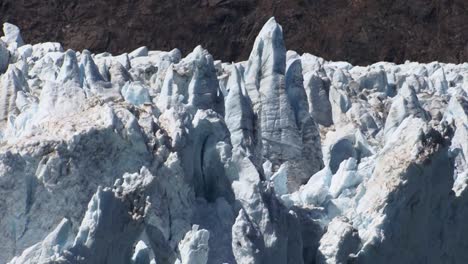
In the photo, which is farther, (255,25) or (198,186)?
→ (255,25)

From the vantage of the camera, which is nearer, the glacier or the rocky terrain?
the glacier

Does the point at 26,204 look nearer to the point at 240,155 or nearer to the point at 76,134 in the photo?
the point at 76,134

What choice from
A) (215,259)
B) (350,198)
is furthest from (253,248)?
(350,198)

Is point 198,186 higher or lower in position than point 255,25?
lower

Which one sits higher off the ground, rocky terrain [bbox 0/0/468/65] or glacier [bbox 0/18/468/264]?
rocky terrain [bbox 0/0/468/65]
